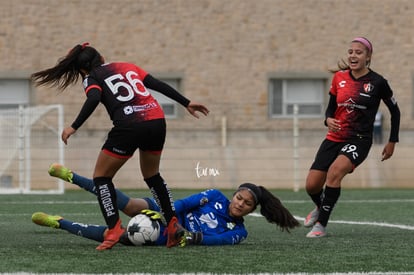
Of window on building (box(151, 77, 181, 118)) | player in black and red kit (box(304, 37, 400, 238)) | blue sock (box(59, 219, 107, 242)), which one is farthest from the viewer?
window on building (box(151, 77, 181, 118))

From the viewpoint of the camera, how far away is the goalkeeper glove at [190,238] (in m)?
9.15

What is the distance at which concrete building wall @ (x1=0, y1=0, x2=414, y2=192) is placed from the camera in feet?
91.1

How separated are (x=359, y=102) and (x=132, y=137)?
2.64 meters

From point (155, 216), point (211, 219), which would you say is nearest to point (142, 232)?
point (155, 216)

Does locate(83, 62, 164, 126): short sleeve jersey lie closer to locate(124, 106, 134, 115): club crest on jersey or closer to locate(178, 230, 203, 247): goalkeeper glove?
locate(124, 106, 134, 115): club crest on jersey

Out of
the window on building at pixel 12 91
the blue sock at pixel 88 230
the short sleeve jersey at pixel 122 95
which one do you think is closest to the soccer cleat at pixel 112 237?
the blue sock at pixel 88 230

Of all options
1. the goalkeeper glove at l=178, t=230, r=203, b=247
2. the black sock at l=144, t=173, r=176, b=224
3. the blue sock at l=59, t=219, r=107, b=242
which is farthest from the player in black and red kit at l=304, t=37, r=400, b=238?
the blue sock at l=59, t=219, r=107, b=242

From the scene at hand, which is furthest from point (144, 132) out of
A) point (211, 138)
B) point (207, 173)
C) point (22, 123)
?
point (211, 138)

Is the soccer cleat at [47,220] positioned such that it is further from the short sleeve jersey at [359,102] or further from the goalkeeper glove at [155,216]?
the short sleeve jersey at [359,102]

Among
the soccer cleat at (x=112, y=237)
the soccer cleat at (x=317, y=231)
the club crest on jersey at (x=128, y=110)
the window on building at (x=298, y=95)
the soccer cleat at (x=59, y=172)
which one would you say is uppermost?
the club crest on jersey at (x=128, y=110)

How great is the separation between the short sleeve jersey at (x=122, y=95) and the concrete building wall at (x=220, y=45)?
696 inches

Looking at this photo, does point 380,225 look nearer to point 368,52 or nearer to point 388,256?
point 368,52

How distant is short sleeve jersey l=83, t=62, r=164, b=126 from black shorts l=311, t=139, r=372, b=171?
2285mm

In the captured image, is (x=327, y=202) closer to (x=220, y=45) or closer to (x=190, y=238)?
(x=190, y=238)
